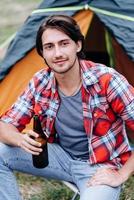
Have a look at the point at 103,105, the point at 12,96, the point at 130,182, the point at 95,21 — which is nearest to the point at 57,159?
the point at 103,105

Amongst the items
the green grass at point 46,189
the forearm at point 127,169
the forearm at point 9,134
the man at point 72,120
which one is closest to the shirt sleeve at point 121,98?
the man at point 72,120

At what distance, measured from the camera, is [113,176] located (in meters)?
3.07

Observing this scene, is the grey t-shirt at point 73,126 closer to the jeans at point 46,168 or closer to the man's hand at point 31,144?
the jeans at point 46,168

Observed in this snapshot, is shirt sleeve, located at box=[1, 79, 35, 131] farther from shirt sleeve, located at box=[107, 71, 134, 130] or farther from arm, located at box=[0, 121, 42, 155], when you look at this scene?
shirt sleeve, located at box=[107, 71, 134, 130]

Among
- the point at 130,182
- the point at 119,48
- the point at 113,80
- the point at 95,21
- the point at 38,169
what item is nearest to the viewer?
the point at 113,80

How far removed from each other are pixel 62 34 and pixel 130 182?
1.50m

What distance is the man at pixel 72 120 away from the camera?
3170 millimetres

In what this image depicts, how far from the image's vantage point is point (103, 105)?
3.21m

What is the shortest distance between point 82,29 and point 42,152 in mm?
1666

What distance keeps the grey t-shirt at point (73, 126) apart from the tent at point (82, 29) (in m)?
1.12

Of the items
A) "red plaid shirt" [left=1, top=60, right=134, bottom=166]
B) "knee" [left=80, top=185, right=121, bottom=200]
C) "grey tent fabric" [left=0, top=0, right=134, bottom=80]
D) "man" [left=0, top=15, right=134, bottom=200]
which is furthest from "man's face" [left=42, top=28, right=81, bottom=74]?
"grey tent fabric" [left=0, top=0, right=134, bottom=80]

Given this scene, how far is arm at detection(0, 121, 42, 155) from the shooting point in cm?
321

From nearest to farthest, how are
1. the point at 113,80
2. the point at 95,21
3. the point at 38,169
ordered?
the point at 113,80
the point at 38,169
the point at 95,21

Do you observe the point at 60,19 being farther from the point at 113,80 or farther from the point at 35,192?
the point at 35,192
